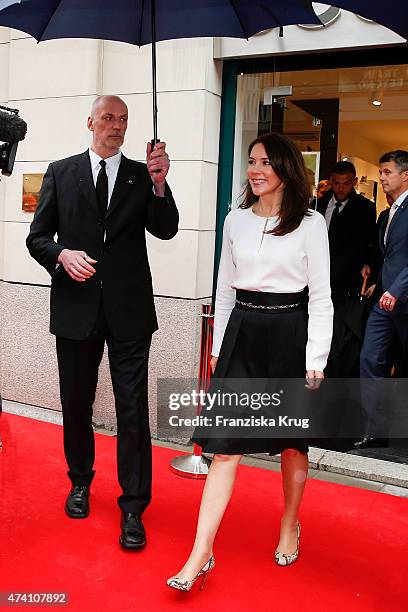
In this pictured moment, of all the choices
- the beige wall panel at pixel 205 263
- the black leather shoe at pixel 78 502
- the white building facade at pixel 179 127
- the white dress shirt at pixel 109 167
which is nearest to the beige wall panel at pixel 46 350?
the white building facade at pixel 179 127

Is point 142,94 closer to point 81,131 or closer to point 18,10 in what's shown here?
point 81,131

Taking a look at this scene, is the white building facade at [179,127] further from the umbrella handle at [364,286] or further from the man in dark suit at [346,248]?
the umbrella handle at [364,286]

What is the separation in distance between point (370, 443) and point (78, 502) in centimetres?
238

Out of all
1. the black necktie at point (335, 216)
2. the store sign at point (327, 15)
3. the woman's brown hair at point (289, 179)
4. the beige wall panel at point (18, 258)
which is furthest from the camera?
the beige wall panel at point (18, 258)

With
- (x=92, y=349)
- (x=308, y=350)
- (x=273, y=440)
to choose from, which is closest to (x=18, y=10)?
(x=92, y=349)

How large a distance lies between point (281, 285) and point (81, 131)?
123 inches

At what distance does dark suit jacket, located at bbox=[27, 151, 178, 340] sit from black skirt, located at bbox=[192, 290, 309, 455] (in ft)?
1.93

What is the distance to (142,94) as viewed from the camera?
5.46 meters

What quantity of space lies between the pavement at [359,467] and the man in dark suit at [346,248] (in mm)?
806

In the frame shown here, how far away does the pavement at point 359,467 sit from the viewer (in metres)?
4.64

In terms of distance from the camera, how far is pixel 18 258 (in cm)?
595

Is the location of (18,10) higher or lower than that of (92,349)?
higher

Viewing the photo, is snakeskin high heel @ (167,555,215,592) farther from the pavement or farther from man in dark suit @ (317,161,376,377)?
man in dark suit @ (317,161,376,377)

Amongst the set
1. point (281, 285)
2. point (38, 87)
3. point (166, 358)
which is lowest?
point (166, 358)
